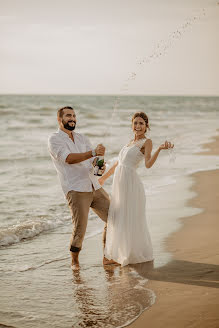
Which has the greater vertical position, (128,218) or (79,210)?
(79,210)

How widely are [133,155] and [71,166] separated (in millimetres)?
779

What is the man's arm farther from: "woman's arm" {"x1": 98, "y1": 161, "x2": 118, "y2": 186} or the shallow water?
the shallow water

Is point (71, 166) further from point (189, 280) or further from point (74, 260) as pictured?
point (189, 280)

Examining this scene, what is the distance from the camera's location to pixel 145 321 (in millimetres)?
4133

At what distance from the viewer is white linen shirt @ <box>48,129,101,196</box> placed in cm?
547

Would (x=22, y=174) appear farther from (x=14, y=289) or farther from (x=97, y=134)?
(x=97, y=134)

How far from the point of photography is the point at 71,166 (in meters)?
5.55

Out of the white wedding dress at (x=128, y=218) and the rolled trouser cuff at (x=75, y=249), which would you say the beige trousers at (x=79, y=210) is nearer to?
the rolled trouser cuff at (x=75, y=249)

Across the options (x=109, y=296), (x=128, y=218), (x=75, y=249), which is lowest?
(x=109, y=296)

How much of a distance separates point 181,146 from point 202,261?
43.5 feet

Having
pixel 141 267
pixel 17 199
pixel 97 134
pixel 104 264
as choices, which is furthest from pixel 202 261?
pixel 97 134

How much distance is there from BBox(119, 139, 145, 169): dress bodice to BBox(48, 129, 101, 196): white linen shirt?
45cm

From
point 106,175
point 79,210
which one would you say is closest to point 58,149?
point 79,210

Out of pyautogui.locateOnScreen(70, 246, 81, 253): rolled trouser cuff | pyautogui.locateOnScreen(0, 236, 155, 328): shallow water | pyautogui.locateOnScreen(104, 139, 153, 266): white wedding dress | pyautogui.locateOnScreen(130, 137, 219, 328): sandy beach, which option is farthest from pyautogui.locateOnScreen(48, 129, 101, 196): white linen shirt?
pyautogui.locateOnScreen(130, 137, 219, 328): sandy beach
